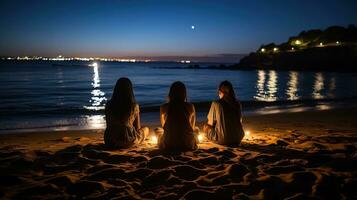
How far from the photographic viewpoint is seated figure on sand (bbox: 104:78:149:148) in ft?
20.1

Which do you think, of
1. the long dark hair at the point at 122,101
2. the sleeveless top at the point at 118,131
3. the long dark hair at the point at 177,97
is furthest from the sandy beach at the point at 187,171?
the long dark hair at the point at 177,97

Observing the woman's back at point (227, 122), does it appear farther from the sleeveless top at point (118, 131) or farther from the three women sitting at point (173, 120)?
the sleeveless top at point (118, 131)

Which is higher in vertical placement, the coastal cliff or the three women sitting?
the coastal cliff

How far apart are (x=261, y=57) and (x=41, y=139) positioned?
3392 inches

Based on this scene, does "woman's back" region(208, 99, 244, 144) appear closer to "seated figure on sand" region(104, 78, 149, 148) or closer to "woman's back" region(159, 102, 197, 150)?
"woman's back" region(159, 102, 197, 150)

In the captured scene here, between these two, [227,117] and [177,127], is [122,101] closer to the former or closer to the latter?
[177,127]

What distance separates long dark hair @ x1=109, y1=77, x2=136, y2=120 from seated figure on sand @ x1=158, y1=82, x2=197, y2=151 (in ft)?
2.36

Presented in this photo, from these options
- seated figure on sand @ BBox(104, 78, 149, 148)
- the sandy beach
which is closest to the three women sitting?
seated figure on sand @ BBox(104, 78, 149, 148)

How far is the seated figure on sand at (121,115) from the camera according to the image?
6.12 metres

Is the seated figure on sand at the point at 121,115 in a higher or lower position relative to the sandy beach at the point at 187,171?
higher

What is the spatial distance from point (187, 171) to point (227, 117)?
1858 millimetres

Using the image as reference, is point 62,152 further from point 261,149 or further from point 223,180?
point 261,149

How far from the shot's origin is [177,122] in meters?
5.95

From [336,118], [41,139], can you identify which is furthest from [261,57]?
[41,139]
